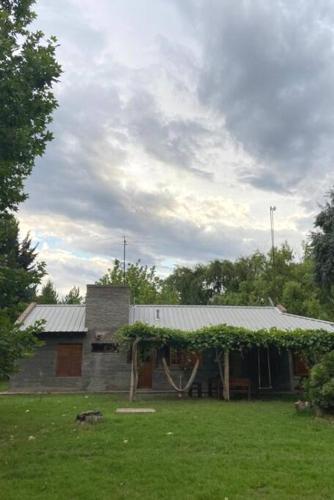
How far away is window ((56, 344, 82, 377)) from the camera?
19688 millimetres

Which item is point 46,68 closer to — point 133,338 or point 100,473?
point 100,473

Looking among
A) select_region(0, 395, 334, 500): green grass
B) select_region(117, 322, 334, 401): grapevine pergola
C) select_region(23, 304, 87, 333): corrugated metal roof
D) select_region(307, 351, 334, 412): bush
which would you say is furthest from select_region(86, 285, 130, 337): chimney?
select_region(307, 351, 334, 412): bush

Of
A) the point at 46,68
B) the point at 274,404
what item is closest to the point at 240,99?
the point at 46,68

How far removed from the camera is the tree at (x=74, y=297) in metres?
45.5

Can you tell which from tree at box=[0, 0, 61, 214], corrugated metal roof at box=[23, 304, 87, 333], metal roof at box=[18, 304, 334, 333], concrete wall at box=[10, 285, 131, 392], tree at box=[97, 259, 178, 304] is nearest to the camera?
tree at box=[0, 0, 61, 214]

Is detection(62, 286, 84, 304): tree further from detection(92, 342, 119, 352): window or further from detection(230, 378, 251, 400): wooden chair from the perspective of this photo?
detection(230, 378, 251, 400): wooden chair

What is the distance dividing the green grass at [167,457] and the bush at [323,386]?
629 mm

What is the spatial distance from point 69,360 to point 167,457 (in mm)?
13948

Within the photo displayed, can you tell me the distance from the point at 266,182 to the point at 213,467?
53.7ft

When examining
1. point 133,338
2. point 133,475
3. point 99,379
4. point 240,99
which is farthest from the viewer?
point 99,379

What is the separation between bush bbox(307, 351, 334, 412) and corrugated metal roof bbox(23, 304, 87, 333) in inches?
439

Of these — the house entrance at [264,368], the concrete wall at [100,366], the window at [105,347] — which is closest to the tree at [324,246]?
the house entrance at [264,368]

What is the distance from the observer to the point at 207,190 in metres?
19.6

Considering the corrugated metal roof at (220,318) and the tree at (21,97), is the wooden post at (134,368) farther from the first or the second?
the tree at (21,97)
